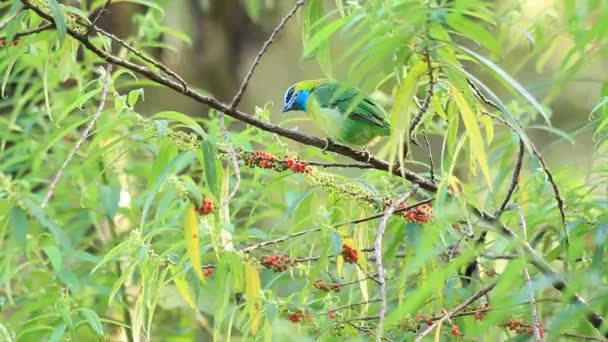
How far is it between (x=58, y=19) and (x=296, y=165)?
404mm

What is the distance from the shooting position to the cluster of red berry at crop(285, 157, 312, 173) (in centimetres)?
139

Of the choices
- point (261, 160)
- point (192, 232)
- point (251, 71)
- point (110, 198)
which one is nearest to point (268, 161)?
point (261, 160)

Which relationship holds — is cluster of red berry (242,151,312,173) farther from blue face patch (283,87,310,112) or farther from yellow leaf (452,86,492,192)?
blue face patch (283,87,310,112)

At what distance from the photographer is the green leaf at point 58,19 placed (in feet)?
4.10

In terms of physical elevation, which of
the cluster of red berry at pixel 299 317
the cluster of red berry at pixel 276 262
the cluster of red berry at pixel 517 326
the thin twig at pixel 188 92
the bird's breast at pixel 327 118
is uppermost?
the bird's breast at pixel 327 118

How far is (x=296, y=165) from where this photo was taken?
139cm

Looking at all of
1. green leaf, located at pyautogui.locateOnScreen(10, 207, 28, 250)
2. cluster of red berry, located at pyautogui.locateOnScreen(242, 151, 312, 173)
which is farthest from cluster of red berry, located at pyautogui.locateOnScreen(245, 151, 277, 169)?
green leaf, located at pyautogui.locateOnScreen(10, 207, 28, 250)

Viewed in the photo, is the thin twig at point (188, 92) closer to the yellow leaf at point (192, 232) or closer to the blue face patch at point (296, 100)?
the yellow leaf at point (192, 232)

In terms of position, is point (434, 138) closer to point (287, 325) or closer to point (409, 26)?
point (287, 325)

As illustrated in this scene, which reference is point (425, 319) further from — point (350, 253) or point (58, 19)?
point (58, 19)

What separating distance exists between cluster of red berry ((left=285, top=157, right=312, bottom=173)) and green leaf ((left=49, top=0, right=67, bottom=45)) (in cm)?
38

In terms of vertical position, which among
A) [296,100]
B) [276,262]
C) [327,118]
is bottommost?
[276,262]

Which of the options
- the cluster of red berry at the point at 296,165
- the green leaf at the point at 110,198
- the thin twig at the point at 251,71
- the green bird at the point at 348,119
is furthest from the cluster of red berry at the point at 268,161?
the green leaf at the point at 110,198

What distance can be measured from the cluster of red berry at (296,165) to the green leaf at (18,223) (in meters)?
0.51
